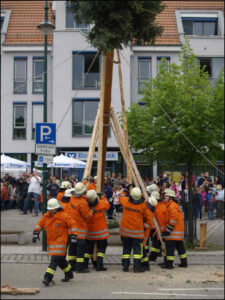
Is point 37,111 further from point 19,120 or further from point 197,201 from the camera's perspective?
point 197,201

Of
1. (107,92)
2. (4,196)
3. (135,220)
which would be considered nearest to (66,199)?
(135,220)

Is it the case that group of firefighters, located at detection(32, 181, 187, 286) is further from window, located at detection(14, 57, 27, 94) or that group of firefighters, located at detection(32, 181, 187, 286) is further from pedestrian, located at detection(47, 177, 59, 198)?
window, located at detection(14, 57, 27, 94)

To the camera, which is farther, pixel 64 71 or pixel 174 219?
pixel 64 71

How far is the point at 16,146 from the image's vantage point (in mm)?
29656

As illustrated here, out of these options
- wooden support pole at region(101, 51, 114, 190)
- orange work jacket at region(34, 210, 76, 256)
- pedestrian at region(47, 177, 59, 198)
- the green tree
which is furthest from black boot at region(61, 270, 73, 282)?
pedestrian at region(47, 177, 59, 198)

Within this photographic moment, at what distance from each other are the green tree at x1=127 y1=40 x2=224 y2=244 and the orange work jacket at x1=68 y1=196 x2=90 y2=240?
1725 millimetres

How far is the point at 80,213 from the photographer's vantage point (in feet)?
23.1

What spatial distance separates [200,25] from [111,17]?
2871cm

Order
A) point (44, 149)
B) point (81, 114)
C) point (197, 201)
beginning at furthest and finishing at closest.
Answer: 1. point (81, 114)
2. point (197, 201)
3. point (44, 149)

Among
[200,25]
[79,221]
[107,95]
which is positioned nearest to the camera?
[107,95]

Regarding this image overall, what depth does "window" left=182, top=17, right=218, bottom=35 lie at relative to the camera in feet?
96.6

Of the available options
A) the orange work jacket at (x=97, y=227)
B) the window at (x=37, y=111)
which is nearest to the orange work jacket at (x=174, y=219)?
the orange work jacket at (x=97, y=227)

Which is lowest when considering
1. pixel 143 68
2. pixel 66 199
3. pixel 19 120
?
pixel 66 199

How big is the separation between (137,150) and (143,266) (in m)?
2.18
